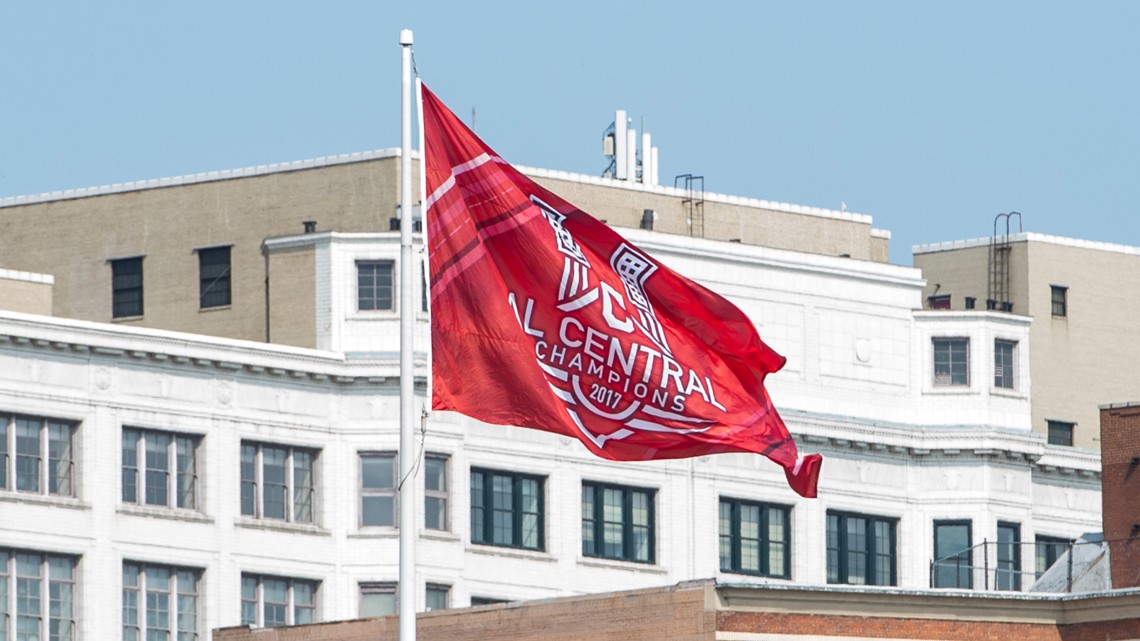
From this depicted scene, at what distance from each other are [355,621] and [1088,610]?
43.6 feet

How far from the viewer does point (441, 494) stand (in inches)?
3521

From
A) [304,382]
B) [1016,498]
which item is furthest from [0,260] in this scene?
[1016,498]

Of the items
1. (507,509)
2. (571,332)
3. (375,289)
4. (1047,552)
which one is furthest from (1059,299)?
(571,332)

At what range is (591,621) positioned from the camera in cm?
5775

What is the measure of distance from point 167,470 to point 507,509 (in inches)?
366

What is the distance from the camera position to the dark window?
349ft

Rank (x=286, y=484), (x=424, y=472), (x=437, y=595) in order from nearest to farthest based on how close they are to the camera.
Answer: (x=286, y=484) → (x=437, y=595) → (x=424, y=472)

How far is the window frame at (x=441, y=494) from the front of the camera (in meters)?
89.0

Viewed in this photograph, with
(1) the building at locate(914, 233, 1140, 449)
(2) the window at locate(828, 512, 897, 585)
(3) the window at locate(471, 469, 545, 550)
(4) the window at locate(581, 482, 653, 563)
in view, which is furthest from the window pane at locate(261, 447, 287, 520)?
(1) the building at locate(914, 233, 1140, 449)

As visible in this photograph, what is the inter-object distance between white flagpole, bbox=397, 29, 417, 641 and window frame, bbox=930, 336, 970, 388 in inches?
2191

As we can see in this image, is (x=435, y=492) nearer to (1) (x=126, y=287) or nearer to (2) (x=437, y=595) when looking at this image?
(2) (x=437, y=595)

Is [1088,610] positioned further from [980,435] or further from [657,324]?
[980,435]

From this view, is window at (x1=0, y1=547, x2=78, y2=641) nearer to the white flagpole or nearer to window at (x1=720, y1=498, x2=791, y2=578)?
window at (x1=720, y1=498, x2=791, y2=578)

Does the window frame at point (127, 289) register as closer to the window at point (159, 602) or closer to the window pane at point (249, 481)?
the window pane at point (249, 481)
